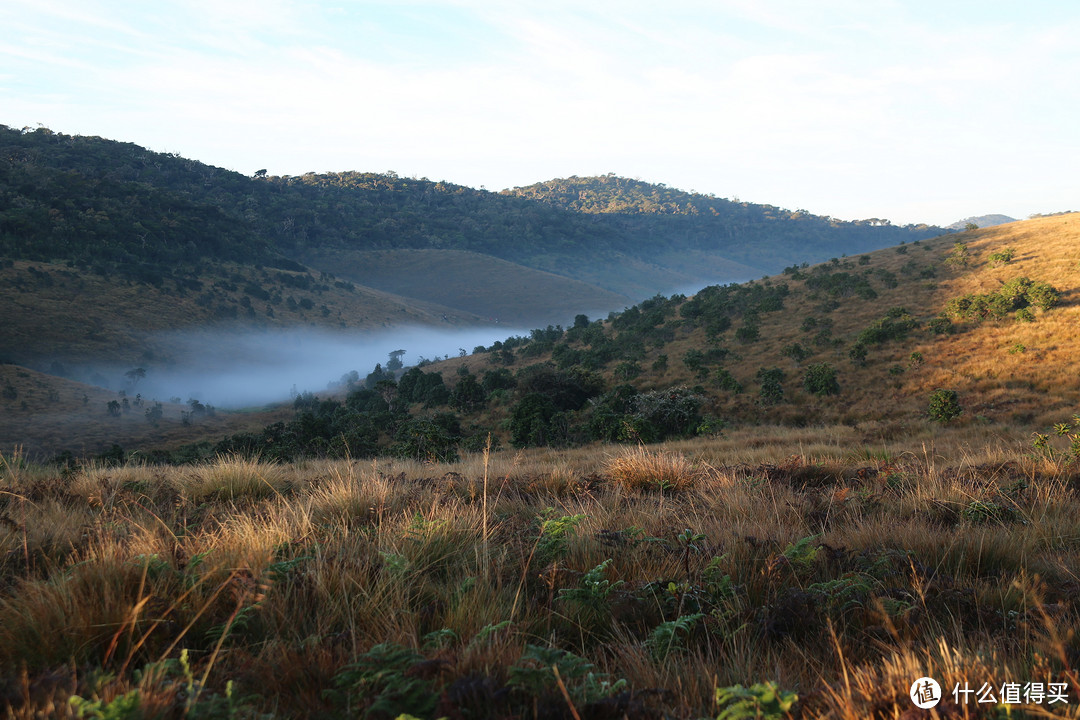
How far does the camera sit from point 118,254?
9756 centimetres

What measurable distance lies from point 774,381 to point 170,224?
12525 cm

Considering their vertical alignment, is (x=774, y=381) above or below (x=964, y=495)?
below

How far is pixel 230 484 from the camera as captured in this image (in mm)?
5762

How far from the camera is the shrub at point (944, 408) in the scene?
66.0 ft

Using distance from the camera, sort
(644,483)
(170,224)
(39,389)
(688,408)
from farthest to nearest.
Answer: (170,224), (39,389), (688,408), (644,483)

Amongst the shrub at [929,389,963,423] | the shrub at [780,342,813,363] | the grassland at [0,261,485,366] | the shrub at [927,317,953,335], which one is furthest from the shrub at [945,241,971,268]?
the grassland at [0,261,485,366]

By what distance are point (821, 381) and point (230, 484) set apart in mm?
29140

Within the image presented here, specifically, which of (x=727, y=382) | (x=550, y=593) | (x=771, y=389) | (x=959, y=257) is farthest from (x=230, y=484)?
(x=959, y=257)

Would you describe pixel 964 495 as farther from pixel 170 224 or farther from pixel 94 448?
pixel 170 224

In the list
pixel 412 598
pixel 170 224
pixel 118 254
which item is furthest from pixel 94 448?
pixel 170 224

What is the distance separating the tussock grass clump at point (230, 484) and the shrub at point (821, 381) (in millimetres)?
28348

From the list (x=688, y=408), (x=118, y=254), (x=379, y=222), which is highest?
(x=379, y=222)

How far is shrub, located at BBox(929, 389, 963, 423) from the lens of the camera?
2012 cm

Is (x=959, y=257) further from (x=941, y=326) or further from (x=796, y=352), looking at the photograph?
(x=796, y=352)
